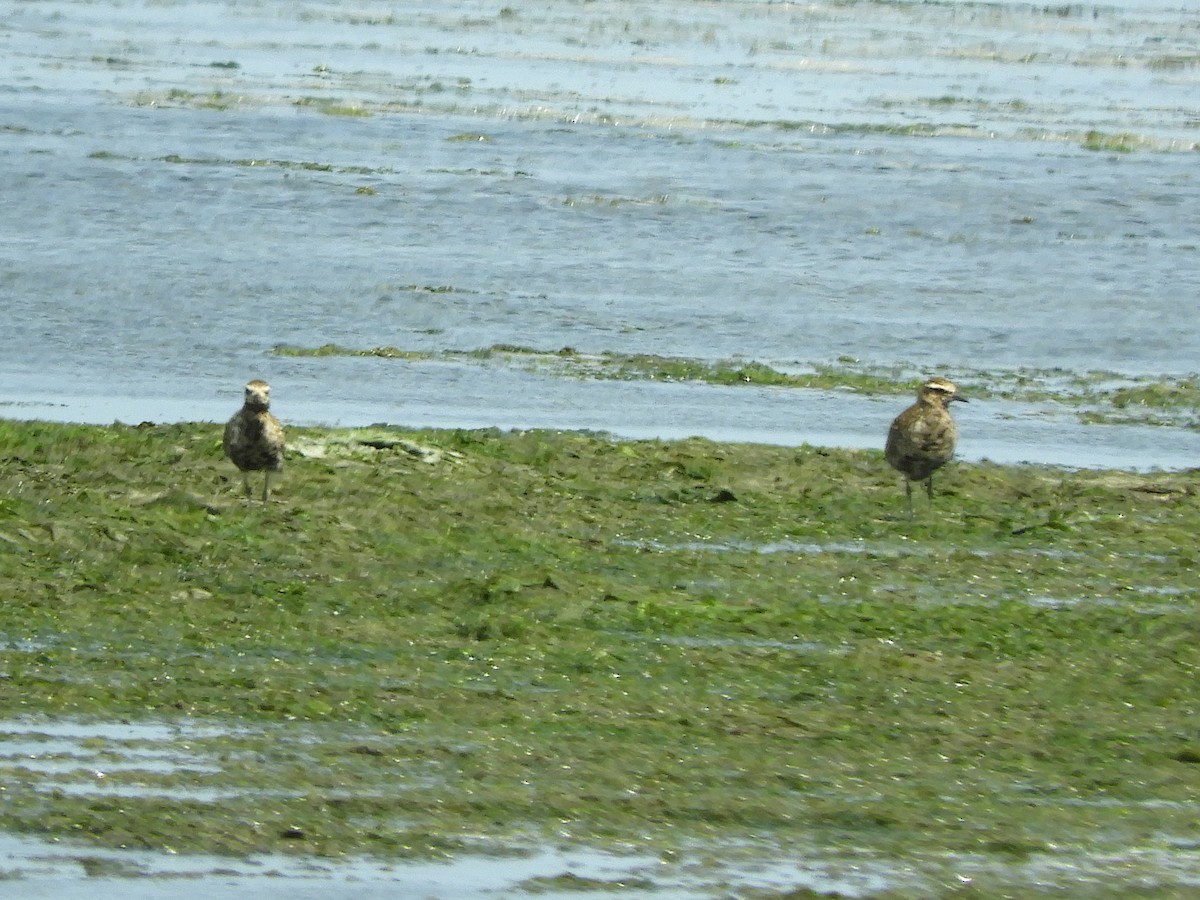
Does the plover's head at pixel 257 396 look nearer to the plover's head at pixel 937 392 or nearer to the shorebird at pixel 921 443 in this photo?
the shorebird at pixel 921 443

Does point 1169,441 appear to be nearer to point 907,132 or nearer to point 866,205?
point 866,205

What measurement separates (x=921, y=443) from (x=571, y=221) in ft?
41.0

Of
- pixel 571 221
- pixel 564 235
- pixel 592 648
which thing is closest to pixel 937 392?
pixel 592 648

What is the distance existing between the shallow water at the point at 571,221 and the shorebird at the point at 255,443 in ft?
9.43

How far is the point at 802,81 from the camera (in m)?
41.4

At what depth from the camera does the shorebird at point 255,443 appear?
12641 mm

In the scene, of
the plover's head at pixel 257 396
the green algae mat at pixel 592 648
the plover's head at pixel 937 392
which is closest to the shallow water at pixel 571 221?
the plover's head at pixel 937 392

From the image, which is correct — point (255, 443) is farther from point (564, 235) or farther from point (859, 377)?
point (564, 235)

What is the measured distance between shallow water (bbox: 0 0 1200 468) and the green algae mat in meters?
2.18

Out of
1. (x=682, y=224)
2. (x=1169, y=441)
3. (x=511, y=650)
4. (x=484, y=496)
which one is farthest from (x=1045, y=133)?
(x=511, y=650)

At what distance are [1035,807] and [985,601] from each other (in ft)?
11.4

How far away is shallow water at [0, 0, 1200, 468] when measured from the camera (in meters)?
17.4

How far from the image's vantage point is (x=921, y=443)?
1352 cm

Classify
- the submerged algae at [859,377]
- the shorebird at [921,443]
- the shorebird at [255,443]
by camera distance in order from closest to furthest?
the shorebird at [255,443], the shorebird at [921,443], the submerged algae at [859,377]
